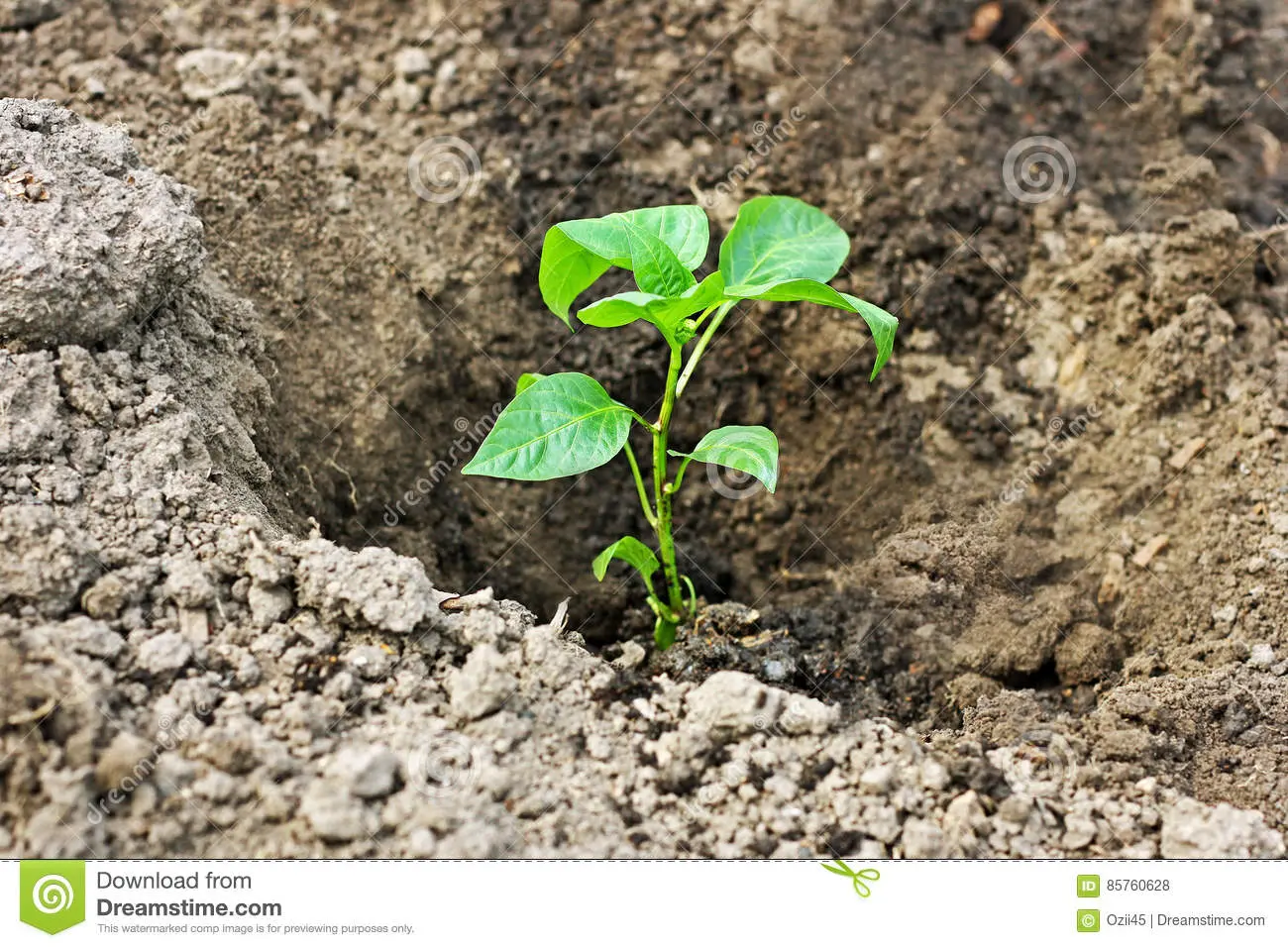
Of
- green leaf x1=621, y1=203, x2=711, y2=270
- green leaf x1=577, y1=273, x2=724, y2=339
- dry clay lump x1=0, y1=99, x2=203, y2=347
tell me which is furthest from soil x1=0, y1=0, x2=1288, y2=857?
green leaf x1=621, y1=203, x2=711, y2=270

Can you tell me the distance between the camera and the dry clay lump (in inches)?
63.7

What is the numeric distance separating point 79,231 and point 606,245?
0.88m

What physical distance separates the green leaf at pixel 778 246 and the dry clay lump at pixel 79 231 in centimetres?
98

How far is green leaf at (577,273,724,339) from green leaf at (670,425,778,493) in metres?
0.20

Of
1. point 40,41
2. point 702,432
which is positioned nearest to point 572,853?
point 702,432

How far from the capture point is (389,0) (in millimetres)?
2777

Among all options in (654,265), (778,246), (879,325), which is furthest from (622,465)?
Answer: (879,325)

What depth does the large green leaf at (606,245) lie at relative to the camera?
1.63 meters

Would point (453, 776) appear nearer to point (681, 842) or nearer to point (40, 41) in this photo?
point (681, 842)

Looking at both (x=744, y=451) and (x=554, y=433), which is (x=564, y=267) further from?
(x=744, y=451)

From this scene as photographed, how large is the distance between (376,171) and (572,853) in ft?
5.81
